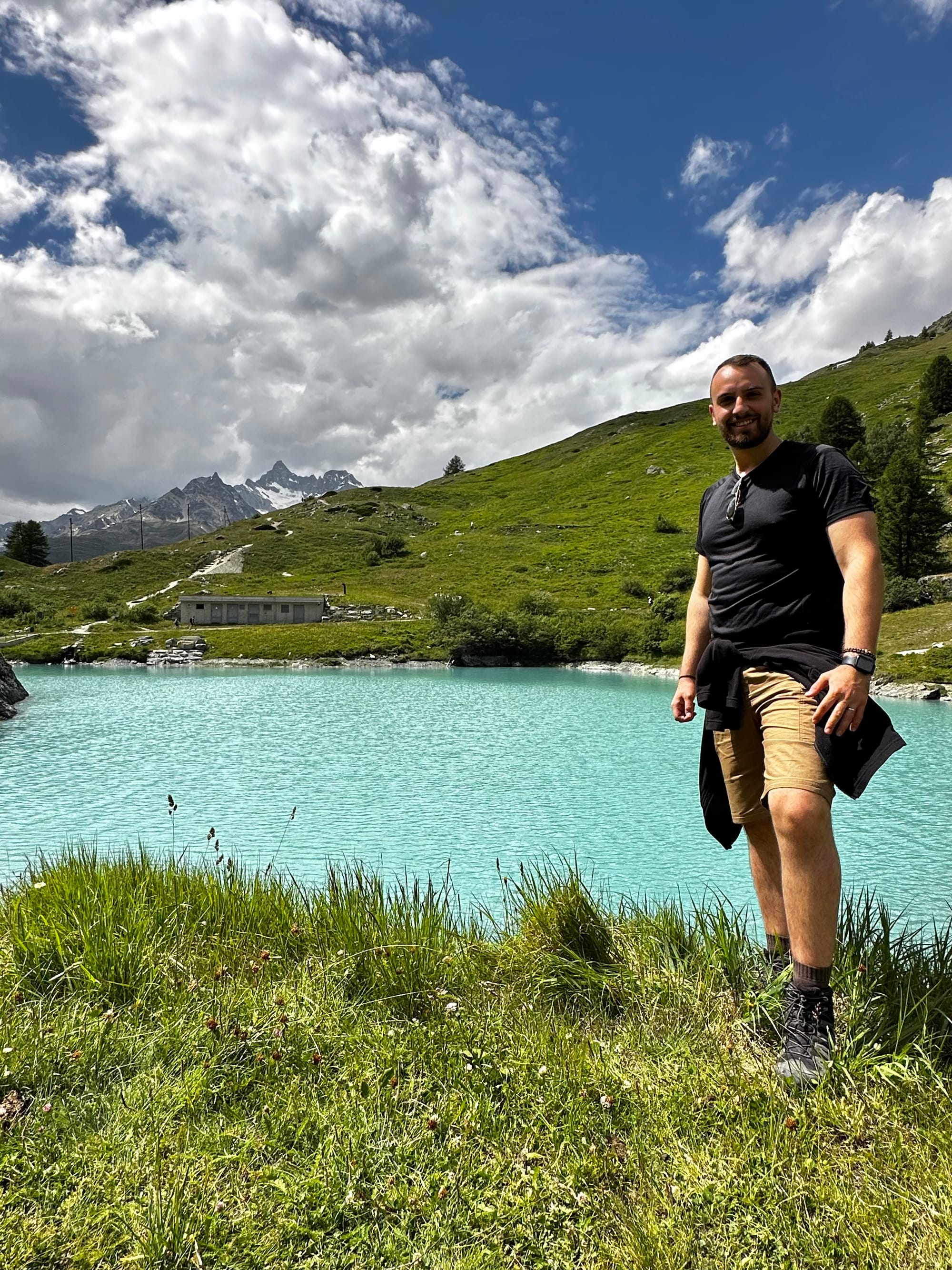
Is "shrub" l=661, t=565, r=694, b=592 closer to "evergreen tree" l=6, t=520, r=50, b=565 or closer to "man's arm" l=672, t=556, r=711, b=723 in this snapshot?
"man's arm" l=672, t=556, r=711, b=723

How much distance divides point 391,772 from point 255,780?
3697mm

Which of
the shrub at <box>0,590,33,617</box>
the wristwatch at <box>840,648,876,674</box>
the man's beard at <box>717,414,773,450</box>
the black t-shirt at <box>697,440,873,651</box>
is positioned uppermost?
the shrub at <box>0,590,33,617</box>

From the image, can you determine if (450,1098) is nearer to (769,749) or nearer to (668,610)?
(769,749)

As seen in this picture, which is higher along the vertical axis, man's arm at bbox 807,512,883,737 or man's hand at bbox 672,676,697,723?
man's arm at bbox 807,512,883,737

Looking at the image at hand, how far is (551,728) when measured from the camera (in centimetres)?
2820

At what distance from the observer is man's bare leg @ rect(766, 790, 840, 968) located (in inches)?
136

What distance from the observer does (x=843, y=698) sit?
338 cm

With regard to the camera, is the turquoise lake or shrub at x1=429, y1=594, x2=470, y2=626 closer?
the turquoise lake

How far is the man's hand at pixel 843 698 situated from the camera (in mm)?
3381

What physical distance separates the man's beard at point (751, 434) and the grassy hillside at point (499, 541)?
46430 mm

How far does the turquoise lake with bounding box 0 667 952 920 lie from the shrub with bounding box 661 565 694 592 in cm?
4824

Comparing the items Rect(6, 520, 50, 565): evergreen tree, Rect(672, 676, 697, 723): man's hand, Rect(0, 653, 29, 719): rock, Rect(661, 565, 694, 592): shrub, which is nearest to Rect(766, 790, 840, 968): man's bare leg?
Rect(672, 676, 697, 723): man's hand

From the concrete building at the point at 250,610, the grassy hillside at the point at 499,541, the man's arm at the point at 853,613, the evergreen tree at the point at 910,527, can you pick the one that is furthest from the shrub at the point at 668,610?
the man's arm at the point at 853,613

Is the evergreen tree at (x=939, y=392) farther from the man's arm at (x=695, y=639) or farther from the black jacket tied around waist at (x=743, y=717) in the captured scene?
the black jacket tied around waist at (x=743, y=717)
